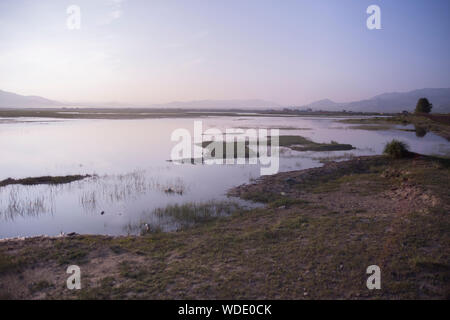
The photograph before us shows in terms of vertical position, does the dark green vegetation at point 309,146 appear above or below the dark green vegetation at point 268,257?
above

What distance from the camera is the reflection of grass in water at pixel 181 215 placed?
997 centimetres

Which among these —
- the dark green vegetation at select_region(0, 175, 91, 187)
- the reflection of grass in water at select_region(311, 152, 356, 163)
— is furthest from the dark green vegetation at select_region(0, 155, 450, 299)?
the reflection of grass in water at select_region(311, 152, 356, 163)

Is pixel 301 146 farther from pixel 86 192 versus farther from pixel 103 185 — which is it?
Answer: pixel 86 192

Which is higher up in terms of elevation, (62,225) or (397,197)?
(397,197)

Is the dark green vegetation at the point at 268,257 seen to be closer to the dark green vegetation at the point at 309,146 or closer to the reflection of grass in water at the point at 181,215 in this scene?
the reflection of grass in water at the point at 181,215

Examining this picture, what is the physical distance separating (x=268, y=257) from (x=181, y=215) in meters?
5.05

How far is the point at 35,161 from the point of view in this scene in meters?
21.9

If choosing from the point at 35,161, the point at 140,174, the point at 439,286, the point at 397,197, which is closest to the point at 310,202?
the point at 397,197

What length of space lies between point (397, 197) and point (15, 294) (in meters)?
12.8

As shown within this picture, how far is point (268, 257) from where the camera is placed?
6.91 m

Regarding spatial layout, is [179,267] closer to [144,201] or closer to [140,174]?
[144,201]

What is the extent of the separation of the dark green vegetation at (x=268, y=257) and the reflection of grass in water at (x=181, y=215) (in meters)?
0.52

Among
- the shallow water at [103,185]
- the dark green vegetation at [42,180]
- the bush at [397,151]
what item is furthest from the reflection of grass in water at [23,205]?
the bush at [397,151]

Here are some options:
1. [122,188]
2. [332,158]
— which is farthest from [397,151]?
[122,188]
